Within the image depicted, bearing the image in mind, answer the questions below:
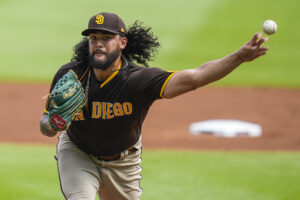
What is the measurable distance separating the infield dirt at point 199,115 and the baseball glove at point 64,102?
538 cm

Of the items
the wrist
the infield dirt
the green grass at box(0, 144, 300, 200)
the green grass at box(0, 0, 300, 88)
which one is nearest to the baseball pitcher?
the wrist

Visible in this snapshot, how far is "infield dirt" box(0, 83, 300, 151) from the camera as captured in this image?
10.5 metres

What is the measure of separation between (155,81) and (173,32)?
15.8 m

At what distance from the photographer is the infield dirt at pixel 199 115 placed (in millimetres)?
10531

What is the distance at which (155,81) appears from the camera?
4977mm

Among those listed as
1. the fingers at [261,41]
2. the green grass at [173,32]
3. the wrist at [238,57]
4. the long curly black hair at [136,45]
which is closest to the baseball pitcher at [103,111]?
the long curly black hair at [136,45]

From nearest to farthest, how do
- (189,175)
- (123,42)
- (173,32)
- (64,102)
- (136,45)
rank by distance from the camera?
(64,102) < (123,42) < (136,45) < (189,175) < (173,32)

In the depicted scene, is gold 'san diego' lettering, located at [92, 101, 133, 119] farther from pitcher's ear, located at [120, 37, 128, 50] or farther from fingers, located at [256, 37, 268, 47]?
fingers, located at [256, 37, 268, 47]

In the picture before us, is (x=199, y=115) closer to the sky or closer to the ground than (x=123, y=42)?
closer to the ground

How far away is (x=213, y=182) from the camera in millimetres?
7840

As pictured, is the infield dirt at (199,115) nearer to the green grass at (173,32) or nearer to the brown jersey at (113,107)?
the green grass at (173,32)

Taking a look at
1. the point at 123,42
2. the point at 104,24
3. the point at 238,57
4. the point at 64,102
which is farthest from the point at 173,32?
the point at 238,57

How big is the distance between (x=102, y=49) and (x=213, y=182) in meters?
3.37

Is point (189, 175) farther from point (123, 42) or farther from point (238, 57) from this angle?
point (238, 57)
